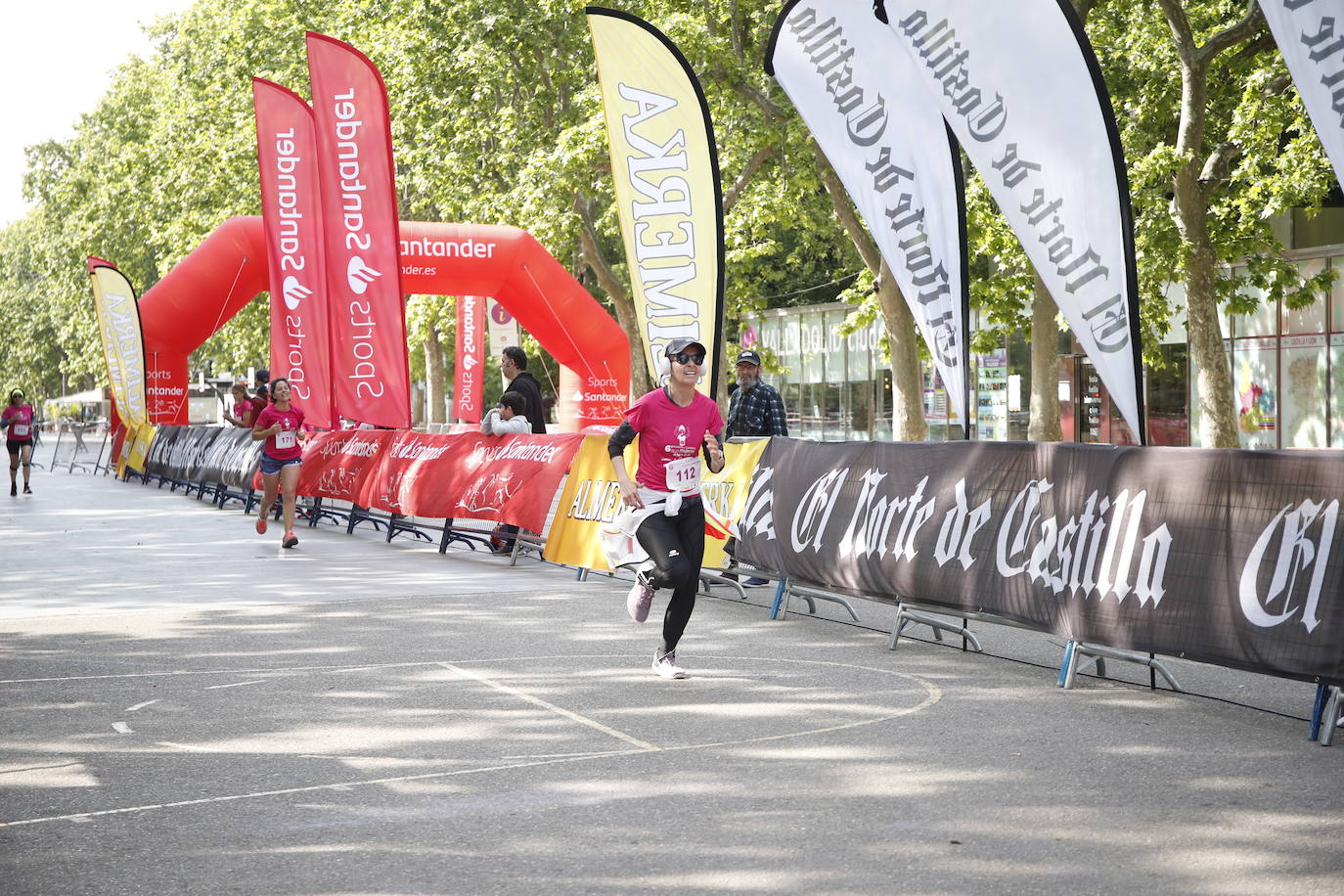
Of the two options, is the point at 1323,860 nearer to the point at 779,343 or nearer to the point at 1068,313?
the point at 1068,313

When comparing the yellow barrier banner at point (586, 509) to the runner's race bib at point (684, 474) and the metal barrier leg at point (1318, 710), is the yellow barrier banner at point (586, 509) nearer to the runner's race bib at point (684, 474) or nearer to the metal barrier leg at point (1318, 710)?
the runner's race bib at point (684, 474)

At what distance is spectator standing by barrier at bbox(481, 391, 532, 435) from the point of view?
51.4 feet

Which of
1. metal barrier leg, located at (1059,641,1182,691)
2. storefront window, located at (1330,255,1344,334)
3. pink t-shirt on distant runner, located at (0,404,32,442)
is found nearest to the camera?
metal barrier leg, located at (1059,641,1182,691)

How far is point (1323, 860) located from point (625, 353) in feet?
75.1

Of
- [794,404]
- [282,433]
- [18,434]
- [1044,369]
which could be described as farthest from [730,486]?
[794,404]

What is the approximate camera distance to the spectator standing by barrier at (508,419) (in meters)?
15.7

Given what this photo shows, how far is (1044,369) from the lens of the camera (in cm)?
2253

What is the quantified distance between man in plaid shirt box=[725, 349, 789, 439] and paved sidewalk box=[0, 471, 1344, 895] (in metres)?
2.96

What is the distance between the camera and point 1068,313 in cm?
952

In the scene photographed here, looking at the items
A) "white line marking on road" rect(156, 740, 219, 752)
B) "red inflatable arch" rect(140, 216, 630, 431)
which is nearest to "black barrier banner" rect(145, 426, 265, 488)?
"red inflatable arch" rect(140, 216, 630, 431)

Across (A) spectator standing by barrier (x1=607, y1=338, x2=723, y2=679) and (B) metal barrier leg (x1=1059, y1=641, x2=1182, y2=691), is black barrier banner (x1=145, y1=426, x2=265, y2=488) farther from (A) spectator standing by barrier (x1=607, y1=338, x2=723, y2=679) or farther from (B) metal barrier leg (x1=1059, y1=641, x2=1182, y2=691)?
(B) metal barrier leg (x1=1059, y1=641, x2=1182, y2=691)

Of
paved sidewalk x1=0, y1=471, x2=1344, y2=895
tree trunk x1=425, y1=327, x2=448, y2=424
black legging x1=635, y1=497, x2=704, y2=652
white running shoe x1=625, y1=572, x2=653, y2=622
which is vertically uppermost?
tree trunk x1=425, y1=327, x2=448, y2=424

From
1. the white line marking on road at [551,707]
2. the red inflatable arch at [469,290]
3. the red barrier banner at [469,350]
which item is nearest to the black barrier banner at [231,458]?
the red inflatable arch at [469,290]

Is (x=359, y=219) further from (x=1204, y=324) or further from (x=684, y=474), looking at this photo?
(x=684, y=474)
